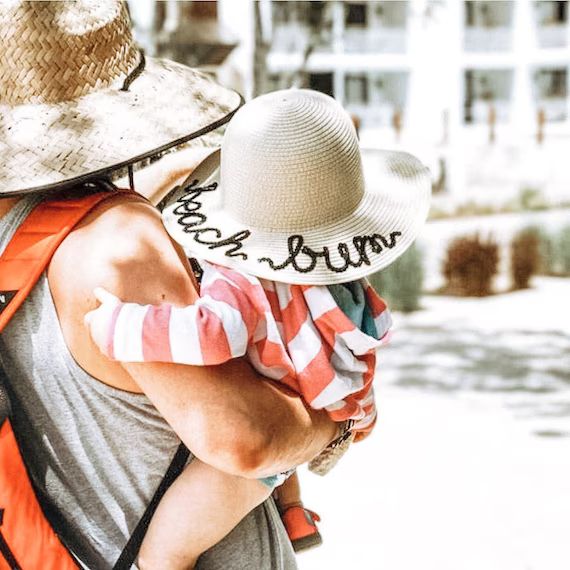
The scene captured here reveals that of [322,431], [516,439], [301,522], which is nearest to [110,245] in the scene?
[322,431]

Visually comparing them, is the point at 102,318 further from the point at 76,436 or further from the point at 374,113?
the point at 374,113

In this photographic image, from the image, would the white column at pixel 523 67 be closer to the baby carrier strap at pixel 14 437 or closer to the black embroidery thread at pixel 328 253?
the black embroidery thread at pixel 328 253

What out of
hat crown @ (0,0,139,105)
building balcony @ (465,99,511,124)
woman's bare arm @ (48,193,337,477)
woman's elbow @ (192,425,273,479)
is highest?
hat crown @ (0,0,139,105)

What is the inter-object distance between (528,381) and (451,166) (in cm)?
1806

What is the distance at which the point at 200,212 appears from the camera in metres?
1.67

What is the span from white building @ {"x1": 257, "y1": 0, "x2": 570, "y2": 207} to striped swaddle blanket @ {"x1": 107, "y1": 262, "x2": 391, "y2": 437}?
26180 millimetres

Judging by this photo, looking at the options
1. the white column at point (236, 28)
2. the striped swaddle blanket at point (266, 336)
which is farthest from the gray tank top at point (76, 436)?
the white column at point (236, 28)

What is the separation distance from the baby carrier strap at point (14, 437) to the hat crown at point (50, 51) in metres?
0.20

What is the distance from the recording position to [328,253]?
5.34 ft

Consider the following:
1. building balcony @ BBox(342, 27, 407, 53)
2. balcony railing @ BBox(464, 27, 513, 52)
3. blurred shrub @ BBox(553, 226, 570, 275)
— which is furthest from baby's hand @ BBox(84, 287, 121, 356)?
balcony railing @ BBox(464, 27, 513, 52)

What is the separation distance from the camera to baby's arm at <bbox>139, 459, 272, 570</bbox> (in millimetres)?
1625

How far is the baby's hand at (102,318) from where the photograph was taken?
145cm

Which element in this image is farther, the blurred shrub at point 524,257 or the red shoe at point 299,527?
the blurred shrub at point 524,257

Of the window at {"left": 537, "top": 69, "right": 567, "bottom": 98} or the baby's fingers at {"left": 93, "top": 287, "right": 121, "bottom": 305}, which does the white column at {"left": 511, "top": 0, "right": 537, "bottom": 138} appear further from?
the baby's fingers at {"left": 93, "top": 287, "right": 121, "bottom": 305}
